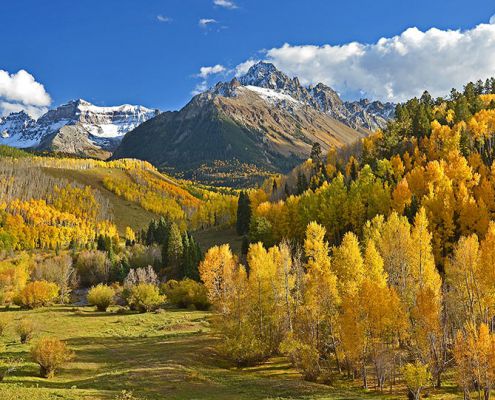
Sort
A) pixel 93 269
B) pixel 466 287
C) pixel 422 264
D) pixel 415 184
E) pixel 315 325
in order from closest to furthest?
pixel 466 287 < pixel 315 325 < pixel 422 264 < pixel 415 184 < pixel 93 269

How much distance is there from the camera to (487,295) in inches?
1809

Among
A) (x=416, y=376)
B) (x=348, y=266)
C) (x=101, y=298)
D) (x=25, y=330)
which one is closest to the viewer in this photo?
(x=416, y=376)

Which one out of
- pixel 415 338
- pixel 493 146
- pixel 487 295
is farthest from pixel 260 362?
pixel 493 146

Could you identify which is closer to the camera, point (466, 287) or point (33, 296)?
point (466, 287)

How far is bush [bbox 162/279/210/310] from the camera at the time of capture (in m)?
92.9

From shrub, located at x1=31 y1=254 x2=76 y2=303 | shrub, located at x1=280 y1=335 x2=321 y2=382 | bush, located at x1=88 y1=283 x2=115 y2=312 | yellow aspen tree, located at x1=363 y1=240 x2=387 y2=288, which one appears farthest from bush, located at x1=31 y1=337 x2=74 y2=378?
shrub, located at x1=31 y1=254 x2=76 y2=303

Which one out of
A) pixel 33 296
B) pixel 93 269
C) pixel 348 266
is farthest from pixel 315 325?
pixel 93 269

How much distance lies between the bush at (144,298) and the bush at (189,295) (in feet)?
20.1

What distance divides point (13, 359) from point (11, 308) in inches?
2130

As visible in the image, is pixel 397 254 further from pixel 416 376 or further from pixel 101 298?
pixel 101 298

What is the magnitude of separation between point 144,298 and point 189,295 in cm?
1035

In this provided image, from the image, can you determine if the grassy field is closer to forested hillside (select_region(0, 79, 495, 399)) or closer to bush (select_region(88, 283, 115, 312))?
forested hillside (select_region(0, 79, 495, 399))

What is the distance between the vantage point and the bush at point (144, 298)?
284ft

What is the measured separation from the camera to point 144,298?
86.4 m
